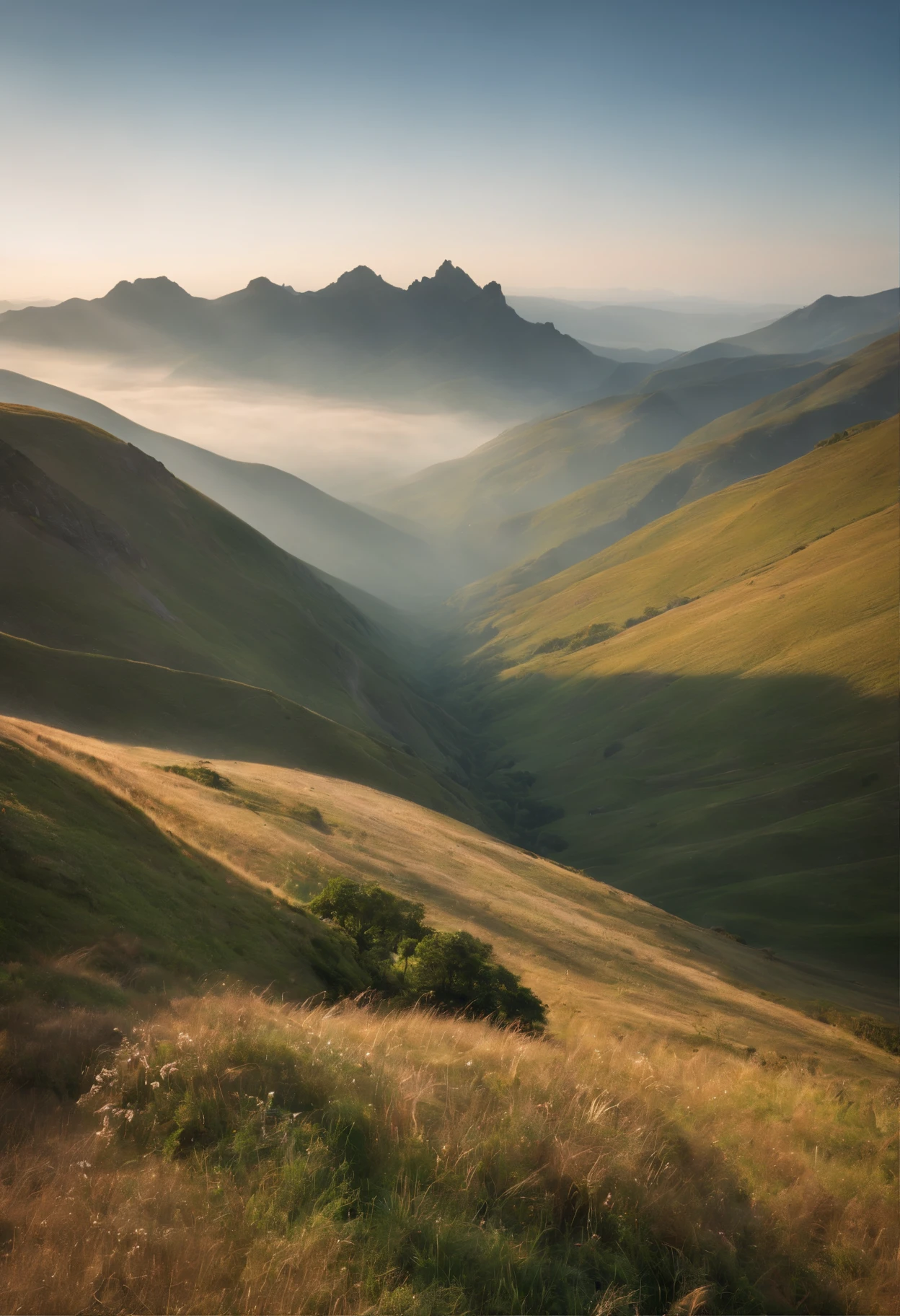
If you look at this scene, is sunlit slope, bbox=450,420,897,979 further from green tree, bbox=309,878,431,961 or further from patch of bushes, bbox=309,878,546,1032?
patch of bushes, bbox=309,878,546,1032

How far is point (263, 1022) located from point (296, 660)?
381 feet

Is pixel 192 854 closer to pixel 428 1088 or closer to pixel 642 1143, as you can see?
pixel 428 1088

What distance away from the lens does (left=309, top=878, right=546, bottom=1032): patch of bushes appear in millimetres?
22188

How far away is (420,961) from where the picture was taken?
23.0 m

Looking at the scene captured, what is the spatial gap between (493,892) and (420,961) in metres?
22.2

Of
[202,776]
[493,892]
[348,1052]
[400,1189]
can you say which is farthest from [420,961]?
[202,776]

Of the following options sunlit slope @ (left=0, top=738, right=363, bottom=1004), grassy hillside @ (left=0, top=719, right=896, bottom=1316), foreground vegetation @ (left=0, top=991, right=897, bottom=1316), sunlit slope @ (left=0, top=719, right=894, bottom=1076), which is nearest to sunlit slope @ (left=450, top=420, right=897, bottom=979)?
sunlit slope @ (left=0, top=719, right=894, bottom=1076)

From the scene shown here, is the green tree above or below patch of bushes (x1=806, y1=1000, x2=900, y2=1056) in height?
above

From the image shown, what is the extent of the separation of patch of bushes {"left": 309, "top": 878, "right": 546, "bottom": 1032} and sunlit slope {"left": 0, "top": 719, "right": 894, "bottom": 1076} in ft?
6.93

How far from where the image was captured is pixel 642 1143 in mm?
9469

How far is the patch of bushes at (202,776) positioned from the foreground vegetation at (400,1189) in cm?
3167

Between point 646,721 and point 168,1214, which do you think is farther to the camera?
point 646,721

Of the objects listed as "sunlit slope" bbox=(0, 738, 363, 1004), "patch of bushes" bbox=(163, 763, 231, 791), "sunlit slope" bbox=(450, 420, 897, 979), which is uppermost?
"sunlit slope" bbox=(0, 738, 363, 1004)

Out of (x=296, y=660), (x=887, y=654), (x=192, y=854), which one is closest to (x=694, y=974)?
(x=192, y=854)
